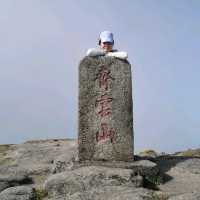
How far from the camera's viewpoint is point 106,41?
13742mm

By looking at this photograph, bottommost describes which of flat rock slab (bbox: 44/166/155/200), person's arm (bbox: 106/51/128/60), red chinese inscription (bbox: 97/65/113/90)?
flat rock slab (bbox: 44/166/155/200)

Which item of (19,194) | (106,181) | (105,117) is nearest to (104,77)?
(105,117)

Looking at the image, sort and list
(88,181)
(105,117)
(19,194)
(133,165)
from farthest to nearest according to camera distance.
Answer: (105,117) → (133,165) → (88,181) → (19,194)

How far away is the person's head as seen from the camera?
1376 centimetres

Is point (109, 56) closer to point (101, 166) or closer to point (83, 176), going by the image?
point (101, 166)

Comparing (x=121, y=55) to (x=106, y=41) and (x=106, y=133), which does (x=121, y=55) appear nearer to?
(x=106, y=41)

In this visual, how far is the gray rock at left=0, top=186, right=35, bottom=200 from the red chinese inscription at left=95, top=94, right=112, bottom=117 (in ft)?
11.0

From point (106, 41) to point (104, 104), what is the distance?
1904mm

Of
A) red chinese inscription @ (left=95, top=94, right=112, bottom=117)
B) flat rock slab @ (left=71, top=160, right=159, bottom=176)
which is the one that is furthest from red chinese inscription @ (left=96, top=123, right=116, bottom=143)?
flat rock slab @ (left=71, top=160, right=159, bottom=176)

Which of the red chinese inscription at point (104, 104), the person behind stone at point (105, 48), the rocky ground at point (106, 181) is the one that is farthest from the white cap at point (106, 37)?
the rocky ground at point (106, 181)

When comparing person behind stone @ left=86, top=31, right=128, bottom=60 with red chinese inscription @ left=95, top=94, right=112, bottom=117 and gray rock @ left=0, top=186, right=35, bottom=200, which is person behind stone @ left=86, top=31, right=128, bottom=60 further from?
gray rock @ left=0, top=186, right=35, bottom=200

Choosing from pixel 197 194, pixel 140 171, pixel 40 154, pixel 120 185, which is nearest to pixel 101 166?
pixel 140 171

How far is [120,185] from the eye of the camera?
10.5 metres

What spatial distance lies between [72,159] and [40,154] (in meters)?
7.56
